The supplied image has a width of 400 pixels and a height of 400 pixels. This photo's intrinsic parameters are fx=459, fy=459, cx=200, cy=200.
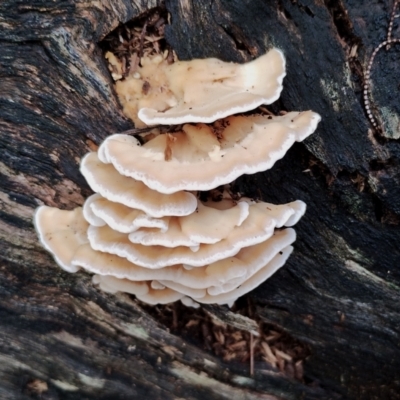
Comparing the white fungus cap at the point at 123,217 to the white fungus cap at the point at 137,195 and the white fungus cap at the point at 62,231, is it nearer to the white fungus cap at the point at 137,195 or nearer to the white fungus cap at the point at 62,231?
the white fungus cap at the point at 137,195

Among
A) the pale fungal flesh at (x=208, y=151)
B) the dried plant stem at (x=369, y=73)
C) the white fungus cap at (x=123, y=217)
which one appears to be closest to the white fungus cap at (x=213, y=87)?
the pale fungal flesh at (x=208, y=151)

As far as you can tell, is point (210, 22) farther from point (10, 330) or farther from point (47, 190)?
point (10, 330)

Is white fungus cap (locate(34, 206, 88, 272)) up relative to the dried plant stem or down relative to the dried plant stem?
down

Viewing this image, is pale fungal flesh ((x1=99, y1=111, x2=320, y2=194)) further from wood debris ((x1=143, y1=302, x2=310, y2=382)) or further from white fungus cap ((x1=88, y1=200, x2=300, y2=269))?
wood debris ((x1=143, y1=302, x2=310, y2=382))

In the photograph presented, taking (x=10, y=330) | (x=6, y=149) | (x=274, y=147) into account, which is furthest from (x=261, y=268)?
(x=10, y=330)

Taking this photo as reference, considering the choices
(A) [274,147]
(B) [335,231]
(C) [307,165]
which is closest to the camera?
(A) [274,147]

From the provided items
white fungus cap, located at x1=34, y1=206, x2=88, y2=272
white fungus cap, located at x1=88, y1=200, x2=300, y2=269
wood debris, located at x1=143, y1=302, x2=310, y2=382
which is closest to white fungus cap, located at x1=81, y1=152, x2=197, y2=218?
white fungus cap, located at x1=88, y1=200, x2=300, y2=269

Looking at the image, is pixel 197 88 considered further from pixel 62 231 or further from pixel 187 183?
pixel 62 231

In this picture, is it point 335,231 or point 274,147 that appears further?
point 335,231
